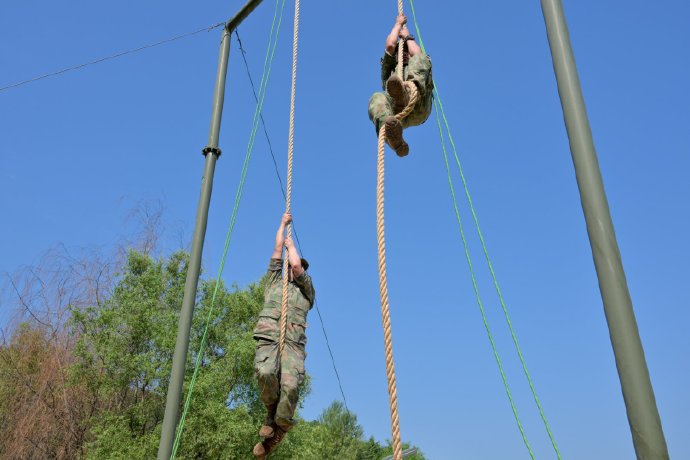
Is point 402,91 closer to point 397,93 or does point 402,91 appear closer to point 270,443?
point 397,93

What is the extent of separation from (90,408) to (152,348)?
2237 mm

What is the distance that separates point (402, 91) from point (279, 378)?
2075 mm

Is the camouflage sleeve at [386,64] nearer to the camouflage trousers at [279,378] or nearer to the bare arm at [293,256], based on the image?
the bare arm at [293,256]

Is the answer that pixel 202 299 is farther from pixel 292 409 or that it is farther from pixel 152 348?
pixel 292 409

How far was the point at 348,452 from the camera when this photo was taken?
3102 centimetres

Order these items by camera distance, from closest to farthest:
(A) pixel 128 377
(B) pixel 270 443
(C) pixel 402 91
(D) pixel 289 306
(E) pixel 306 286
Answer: (C) pixel 402 91, (B) pixel 270 443, (D) pixel 289 306, (E) pixel 306 286, (A) pixel 128 377

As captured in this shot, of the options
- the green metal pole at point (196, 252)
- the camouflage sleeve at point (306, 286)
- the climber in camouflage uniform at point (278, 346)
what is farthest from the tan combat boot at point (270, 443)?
the camouflage sleeve at point (306, 286)

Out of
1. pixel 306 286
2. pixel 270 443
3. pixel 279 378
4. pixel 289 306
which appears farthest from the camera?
pixel 306 286

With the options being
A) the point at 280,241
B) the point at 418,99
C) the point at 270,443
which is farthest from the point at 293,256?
the point at 418,99

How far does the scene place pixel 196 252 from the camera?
4.50 m

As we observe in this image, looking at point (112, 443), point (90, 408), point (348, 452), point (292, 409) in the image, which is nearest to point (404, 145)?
point (292, 409)

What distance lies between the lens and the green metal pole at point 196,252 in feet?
13.0

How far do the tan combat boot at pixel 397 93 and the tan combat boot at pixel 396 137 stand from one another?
18 cm

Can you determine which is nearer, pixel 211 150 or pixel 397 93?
pixel 397 93
